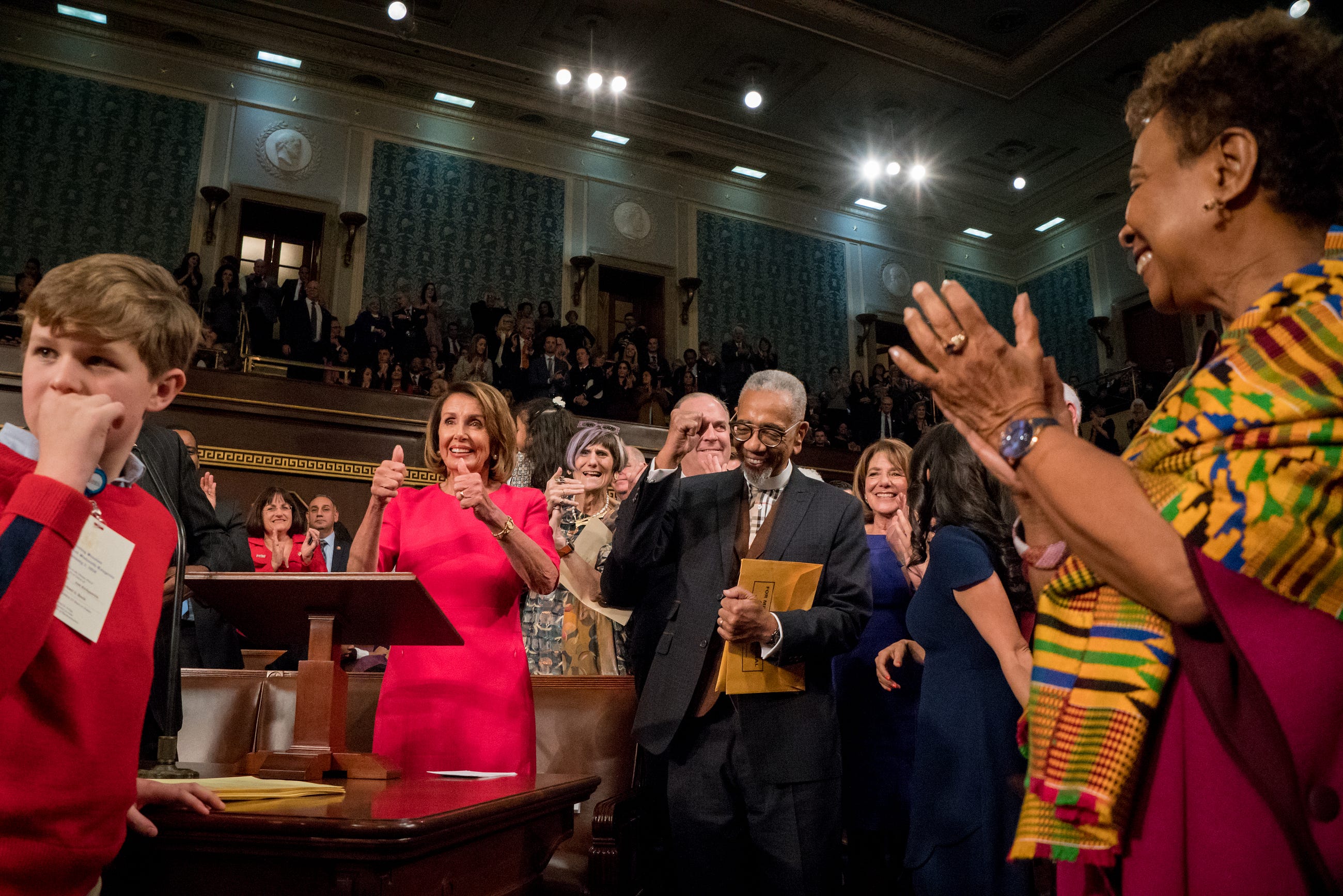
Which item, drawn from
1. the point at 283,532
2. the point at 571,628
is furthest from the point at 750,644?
the point at 283,532

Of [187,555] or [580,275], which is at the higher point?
[580,275]

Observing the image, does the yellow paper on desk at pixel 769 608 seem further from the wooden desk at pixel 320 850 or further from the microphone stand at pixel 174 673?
the microphone stand at pixel 174 673

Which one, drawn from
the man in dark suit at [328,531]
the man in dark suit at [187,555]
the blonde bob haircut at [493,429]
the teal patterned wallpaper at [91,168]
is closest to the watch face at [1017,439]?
the man in dark suit at [187,555]

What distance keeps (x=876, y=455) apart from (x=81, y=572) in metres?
2.74

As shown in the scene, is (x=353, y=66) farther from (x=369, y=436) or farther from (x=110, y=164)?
(x=369, y=436)

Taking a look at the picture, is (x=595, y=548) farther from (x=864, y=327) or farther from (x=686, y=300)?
(x=864, y=327)

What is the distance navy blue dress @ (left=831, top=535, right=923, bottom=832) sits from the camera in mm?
2637

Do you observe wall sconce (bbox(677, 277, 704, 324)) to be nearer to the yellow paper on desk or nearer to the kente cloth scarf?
the yellow paper on desk

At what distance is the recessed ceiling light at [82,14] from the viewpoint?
9.48 meters

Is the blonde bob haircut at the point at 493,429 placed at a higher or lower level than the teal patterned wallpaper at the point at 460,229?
lower

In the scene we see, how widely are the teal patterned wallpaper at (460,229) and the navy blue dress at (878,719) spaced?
27.7 feet

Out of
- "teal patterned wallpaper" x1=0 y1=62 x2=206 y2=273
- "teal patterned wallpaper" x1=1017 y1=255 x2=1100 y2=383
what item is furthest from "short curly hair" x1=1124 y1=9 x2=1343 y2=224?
"teal patterned wallpaper" x1=1017 y1=255 x2=1100 y2=383

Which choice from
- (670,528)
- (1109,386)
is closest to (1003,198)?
(1109,386)

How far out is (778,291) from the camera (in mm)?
12852
